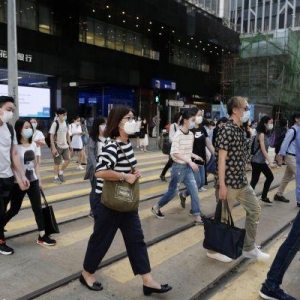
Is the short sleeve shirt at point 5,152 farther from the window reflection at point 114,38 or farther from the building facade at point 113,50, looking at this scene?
the window reflection at point 114,38

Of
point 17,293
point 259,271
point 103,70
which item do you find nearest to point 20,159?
point 17,293

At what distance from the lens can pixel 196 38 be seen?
27.8 m

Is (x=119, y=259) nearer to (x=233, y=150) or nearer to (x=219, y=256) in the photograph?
(x=219, y=256)

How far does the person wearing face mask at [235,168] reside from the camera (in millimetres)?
3777

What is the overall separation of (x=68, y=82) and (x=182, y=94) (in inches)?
505

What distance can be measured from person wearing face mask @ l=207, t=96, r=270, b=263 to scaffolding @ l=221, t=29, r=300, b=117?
2974cm

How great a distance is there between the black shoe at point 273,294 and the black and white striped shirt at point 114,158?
1.59 metres

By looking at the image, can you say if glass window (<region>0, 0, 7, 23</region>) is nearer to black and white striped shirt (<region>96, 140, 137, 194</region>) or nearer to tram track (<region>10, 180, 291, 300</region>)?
tram track (<region>10, 180, 291, 300</region>)

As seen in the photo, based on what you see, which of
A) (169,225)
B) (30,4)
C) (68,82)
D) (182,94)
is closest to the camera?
(169,225)

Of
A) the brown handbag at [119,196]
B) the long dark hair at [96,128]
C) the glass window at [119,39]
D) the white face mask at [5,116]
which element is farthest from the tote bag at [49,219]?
the glass window at [119,39]

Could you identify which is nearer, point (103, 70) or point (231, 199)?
point (231, 199)

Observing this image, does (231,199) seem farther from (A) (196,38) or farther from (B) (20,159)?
(A) (196,38)

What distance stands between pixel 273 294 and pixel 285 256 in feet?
1.20

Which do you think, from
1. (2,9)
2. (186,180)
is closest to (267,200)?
(186,180)
